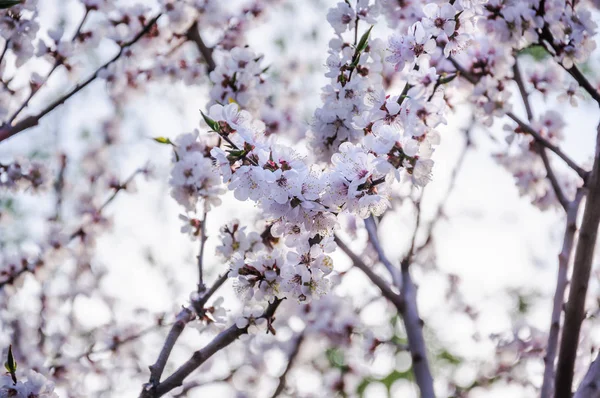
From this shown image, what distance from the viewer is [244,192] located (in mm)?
1571

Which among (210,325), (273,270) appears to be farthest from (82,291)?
(273,270)

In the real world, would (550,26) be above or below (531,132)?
above

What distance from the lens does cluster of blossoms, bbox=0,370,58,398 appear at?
1.94 m

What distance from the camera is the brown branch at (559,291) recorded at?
8.14ft

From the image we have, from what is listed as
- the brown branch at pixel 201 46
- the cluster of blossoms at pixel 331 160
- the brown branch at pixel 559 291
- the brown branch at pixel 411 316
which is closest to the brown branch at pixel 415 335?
the brown branch at pixel 411 316

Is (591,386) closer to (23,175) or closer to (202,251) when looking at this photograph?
(202,251)

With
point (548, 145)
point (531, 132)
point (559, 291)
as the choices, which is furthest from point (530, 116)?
point (559, 291)

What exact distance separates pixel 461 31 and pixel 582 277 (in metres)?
1.16

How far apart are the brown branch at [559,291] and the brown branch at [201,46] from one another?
239cm

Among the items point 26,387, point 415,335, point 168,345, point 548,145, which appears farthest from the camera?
point 415,335

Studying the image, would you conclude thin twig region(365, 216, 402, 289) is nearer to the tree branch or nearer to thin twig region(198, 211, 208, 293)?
thin twig region(198, 211, 208, 293)

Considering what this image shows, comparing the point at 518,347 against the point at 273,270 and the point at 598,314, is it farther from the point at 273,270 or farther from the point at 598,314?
the point at 273,270

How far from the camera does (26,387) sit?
76.9 inches

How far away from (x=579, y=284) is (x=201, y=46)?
8.97 ft
